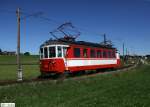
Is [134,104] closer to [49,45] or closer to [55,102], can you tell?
[55,102]

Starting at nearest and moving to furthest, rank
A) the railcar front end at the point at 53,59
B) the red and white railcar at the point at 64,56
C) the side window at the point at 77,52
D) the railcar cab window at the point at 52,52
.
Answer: the railcar front end at the point at 53,59, the red and white railcar at the point at 64,56, the railcar cab window at the point at 52,52, the side window at the point at 77,52

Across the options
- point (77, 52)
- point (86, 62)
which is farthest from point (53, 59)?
point (86, 62)

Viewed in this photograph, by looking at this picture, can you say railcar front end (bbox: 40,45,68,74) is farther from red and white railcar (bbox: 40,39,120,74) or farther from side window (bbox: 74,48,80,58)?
side window (bbox: 74,48,80,58)

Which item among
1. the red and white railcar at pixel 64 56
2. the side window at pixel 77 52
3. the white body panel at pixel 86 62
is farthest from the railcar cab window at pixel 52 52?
the side window at pixel 77 52

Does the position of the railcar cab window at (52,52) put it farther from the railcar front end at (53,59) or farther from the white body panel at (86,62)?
the white body panel at (86,62)

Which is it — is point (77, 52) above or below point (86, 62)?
above

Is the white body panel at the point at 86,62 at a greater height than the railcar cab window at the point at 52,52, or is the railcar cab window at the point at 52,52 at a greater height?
the railcar cab window at the point at 52,52

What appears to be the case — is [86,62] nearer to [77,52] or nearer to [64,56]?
[77,52]

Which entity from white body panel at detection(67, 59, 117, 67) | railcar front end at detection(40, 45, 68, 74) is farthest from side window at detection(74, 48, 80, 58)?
railcar front end at detection(40, 45, 68, 74)

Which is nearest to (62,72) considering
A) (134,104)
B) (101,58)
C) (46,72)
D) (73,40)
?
(46,72)

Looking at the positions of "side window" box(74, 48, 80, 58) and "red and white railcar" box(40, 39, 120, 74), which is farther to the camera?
"side window" box(74, 48, 80, 58)

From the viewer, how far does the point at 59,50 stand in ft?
76.2

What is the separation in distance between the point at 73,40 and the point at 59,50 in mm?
2872

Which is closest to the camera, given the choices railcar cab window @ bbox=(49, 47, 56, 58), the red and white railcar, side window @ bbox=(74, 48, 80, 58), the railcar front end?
the railcar front end
